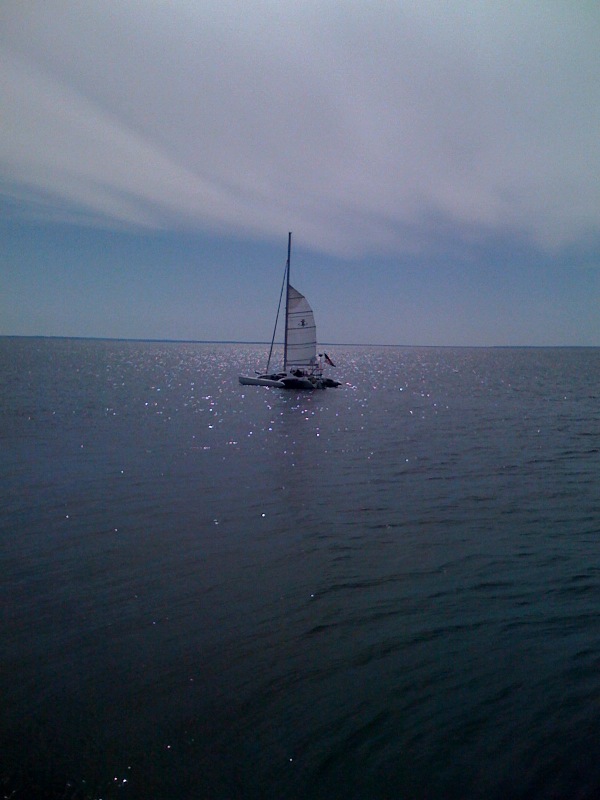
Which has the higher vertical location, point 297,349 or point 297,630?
point 297,349

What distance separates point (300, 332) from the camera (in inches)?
2709

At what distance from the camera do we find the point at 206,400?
190ft

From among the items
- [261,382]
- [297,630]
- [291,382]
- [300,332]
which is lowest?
[297,630]

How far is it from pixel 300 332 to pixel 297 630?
58.6 meters

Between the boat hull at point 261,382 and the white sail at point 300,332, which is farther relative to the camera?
the boat hull at point 261,382

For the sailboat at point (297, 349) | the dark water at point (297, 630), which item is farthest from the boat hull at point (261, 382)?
the dark water at point (297, 630)

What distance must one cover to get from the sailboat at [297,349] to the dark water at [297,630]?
4295 centimetres

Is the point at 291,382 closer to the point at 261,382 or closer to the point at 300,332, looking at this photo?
the point at 300,332

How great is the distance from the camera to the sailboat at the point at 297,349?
67.9 metres

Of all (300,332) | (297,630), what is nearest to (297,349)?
(300,332)

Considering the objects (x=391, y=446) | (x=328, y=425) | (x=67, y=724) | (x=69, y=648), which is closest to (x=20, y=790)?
(x=67, y=724)

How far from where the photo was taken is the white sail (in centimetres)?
6794

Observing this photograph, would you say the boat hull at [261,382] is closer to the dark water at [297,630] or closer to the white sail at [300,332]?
the white sail at [300,332]

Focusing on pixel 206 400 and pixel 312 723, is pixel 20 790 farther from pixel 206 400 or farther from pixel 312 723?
pixel 206 400
